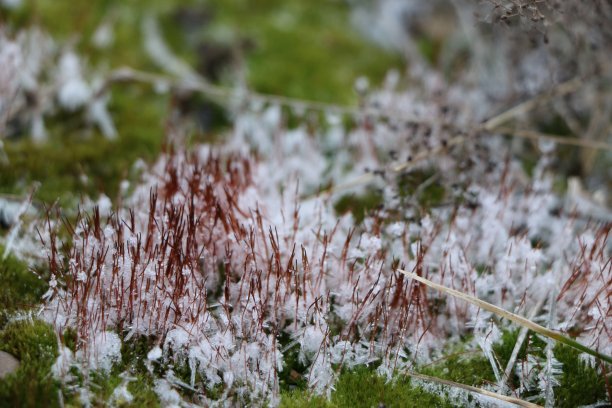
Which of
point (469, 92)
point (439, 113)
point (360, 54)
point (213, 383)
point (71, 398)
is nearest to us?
point (71, 398)

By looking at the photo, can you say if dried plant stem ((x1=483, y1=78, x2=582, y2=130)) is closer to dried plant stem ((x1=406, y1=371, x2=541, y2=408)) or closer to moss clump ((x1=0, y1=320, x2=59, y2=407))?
dried plant stem ((x1=406, y1=371, x2=541, y2=408))

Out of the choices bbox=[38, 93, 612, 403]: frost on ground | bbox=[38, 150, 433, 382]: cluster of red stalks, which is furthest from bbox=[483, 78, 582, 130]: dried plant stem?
bbox=[38, 150, 433, 382]: cluster of red stalks

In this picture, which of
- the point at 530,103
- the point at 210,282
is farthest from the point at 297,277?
the point at 530,103

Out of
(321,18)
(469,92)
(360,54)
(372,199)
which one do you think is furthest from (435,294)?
(321,18)

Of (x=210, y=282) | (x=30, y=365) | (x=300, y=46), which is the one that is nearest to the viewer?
(x=30, y=365)

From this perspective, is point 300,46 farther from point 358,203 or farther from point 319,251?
point 319,251

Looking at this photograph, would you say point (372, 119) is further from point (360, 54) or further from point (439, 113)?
point (360, 54)
